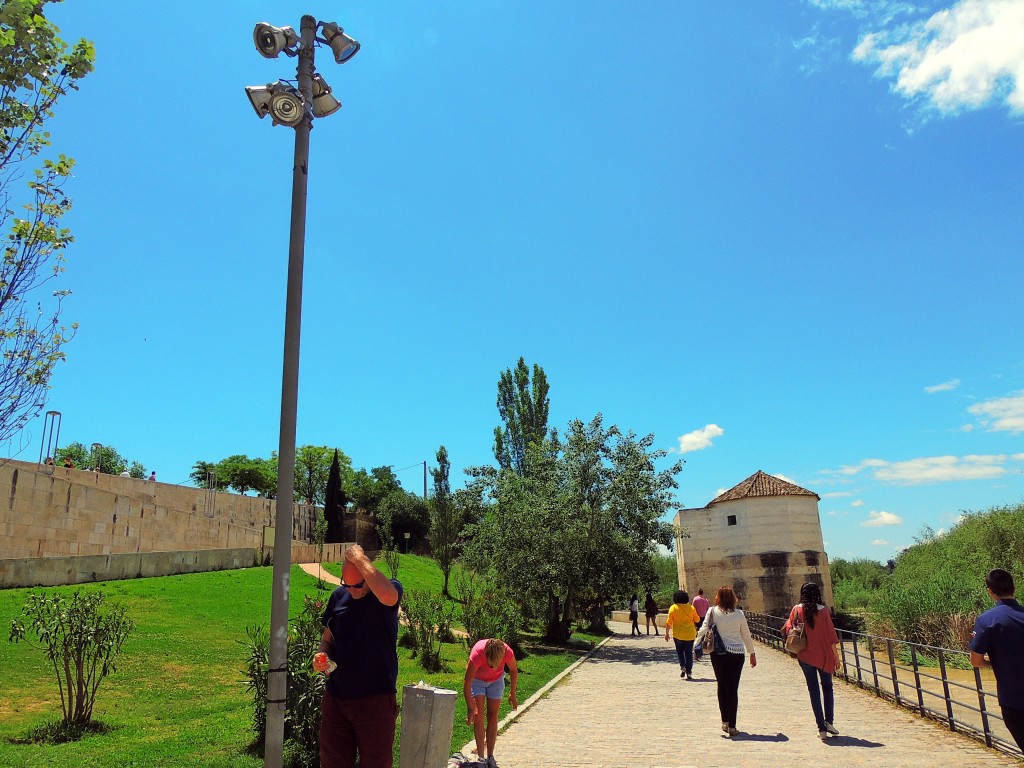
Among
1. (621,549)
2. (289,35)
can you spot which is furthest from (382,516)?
(289,35)

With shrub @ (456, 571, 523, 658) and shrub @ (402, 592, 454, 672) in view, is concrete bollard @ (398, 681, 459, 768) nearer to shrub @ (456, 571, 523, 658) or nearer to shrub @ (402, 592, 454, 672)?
shrub @ (402, 592, 454, 672)

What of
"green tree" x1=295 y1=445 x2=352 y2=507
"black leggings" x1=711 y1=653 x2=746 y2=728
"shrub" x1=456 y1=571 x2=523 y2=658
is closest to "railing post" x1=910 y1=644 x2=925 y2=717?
"black leggings" x1=711 y1=653 x2=746 y2=728

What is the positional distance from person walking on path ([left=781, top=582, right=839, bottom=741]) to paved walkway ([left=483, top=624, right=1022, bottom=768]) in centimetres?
27

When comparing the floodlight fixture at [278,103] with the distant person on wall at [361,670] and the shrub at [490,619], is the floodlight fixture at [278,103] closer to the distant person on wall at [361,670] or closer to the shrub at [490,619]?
the distant person on wall at [361,670]

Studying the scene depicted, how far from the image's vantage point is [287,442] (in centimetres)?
485

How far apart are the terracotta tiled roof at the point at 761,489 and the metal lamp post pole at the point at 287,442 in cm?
3439

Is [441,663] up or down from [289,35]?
down

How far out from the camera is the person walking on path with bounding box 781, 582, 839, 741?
8.08 metres

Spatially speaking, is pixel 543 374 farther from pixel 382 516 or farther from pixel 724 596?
pixel 724 596

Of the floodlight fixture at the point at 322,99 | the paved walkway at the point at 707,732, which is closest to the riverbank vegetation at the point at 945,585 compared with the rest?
the paved walkway at the point at 707,732

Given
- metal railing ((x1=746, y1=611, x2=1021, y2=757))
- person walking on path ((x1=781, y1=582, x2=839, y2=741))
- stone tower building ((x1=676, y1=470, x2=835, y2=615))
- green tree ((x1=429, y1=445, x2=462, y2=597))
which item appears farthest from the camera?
green tree ((x1=429, y1=445, x2=462, y2=597))

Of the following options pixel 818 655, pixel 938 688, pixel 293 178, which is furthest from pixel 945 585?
pixel 293 178

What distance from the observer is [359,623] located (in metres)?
4.39

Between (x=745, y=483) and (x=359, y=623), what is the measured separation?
36.4 meters
